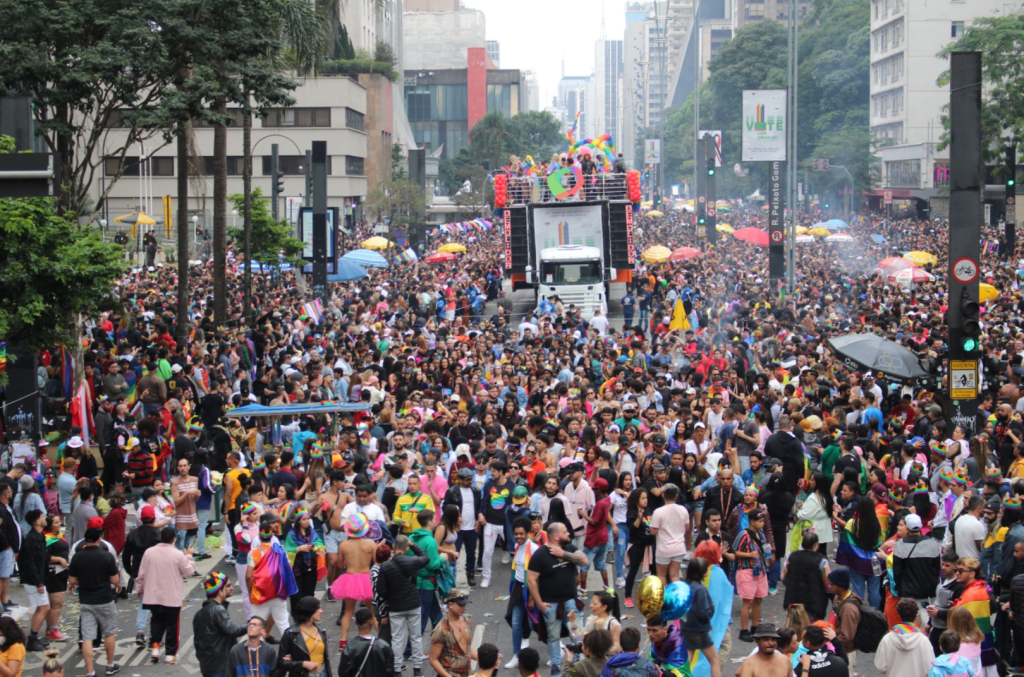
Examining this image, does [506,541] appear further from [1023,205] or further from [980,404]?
[1023,205]

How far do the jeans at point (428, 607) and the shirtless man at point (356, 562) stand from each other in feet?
1.52

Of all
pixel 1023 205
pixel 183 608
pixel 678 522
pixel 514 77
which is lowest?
pixel 183 608

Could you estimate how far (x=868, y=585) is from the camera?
10.6 metres

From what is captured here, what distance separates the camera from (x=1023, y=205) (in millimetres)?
61344

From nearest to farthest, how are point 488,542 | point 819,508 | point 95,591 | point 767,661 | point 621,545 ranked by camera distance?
1. point 767,661
2. point 95,591
3. point 819,508
4. point 621,545
5. point 488,542

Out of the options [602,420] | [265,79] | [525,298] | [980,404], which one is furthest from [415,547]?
[525,298]

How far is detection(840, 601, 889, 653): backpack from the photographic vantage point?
8.58 m

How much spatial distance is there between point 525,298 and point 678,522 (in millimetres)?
31109

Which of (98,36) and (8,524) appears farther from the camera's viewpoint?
(98,36)

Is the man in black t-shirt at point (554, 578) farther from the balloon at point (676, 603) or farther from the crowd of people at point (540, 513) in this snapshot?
the balloon at point (676, 603)

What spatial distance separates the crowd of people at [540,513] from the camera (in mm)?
8562

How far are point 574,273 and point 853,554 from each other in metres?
23.4

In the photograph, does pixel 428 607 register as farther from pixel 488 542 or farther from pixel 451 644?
pixel 488 542

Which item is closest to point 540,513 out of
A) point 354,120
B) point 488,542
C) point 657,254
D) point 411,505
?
point 488,542
